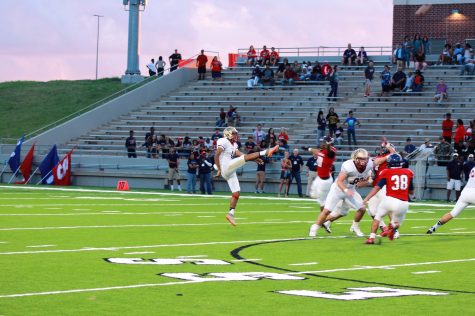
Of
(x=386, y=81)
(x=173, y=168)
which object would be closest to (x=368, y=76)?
(x=386, y=81)

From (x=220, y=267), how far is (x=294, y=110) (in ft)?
102

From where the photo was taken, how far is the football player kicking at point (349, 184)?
17.2 metres

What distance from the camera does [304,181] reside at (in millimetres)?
36562

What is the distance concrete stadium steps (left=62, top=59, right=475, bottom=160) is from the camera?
131ft

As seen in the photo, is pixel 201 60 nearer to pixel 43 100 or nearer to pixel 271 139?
pixel 43 100

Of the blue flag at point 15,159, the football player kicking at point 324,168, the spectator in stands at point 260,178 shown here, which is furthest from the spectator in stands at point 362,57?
the football player kicking at point 324,168

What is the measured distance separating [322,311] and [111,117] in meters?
38.2

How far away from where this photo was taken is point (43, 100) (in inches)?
2090

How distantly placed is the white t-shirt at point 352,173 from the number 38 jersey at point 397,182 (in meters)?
0.85

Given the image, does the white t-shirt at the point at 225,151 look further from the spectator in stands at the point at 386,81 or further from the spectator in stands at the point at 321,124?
the spectator in stands at the point at 386,81

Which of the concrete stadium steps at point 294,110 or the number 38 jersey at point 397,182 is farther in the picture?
the concrete stadium steps at point 294,110

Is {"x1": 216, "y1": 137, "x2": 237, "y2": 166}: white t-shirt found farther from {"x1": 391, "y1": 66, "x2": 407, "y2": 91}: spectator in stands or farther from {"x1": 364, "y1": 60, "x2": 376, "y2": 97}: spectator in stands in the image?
{"x1": 391, "y1": 66, "x2": 407, "y2": 91}: spectator in stands

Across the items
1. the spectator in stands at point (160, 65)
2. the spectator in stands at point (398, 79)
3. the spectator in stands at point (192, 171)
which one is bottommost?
the spectator in stands at point (192, 171)

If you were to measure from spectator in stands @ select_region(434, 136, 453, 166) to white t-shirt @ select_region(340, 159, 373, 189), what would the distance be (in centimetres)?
1744
